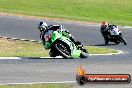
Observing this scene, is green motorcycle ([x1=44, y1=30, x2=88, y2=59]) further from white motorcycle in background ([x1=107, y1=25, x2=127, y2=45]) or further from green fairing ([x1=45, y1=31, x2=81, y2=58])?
white motorcycle in background ([x1=107, y1=25, x2=127, y2=45])

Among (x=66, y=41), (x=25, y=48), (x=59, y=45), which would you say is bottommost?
(x=25, y=48)

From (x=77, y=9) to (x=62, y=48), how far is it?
86.7 ft

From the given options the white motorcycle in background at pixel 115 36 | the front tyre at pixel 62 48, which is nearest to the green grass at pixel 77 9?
the white motorcycle in background at pixel 115 36

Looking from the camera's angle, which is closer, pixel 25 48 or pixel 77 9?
pixel 25 48

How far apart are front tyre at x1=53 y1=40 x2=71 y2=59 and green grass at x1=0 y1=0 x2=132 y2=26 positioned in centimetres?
1879

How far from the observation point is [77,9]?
145 feet

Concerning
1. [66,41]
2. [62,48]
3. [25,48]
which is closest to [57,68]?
[62,48]

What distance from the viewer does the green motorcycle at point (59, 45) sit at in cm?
1777

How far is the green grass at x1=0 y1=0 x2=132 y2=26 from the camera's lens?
39.3 m

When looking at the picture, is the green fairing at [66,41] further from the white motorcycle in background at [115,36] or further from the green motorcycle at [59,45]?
the white motorcycle in background at [115,36]

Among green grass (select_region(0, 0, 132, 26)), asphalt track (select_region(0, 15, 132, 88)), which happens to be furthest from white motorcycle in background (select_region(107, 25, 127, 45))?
green grass (select_region(0, 0, 132, 26))

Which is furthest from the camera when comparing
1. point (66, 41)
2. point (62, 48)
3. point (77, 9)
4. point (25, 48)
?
point (77, 9)

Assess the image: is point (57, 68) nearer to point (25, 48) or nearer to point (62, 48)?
point (62, 48)

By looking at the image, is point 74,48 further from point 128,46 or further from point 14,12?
point 14,12
